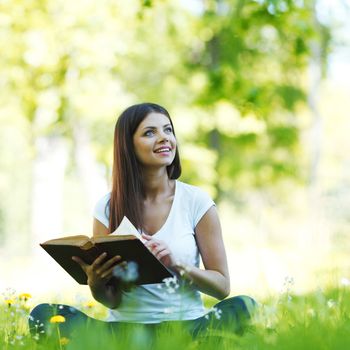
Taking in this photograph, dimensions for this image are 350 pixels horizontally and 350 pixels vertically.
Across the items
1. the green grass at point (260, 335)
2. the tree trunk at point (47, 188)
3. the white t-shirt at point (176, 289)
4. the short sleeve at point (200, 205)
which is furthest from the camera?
the tree trunk at point (47, 188)

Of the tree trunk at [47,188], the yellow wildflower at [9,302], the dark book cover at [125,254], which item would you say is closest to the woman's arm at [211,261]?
the dark book cover at [125,254]

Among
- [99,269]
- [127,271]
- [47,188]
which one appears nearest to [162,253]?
[127,271]

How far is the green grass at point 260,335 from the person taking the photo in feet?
6.41

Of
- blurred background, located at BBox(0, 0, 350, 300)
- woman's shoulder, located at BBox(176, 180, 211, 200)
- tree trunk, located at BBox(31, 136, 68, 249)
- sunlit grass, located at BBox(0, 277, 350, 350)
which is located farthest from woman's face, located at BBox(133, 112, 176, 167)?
tree trunk, located at BBox(31, 136, 68, 249)

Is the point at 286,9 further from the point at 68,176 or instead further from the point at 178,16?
the point at 68,176

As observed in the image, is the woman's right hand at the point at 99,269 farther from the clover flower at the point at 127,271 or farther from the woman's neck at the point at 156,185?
the woman's neck at the point at 156,185

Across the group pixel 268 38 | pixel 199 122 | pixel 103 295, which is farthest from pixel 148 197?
pixel 268 38

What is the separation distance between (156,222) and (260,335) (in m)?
1.41

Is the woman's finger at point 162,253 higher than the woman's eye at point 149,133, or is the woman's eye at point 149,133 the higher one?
the woman's eye at point 149,133

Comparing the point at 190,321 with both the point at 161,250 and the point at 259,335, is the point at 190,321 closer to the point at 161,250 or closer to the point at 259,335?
the point at 161,250

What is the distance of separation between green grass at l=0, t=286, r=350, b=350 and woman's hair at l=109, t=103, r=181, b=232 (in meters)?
0.78

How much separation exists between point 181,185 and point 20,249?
20.5 m

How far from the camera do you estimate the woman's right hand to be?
113 inches

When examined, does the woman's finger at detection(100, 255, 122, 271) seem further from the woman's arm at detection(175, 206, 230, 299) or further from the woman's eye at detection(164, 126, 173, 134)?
the woman's eye at detection(164, 126, 173, 134)
